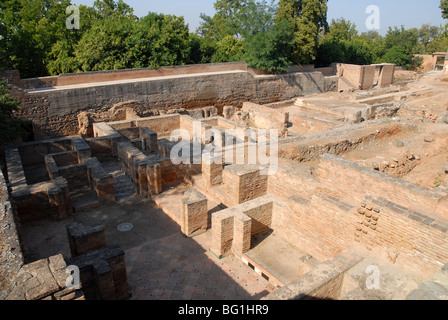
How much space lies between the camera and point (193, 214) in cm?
714

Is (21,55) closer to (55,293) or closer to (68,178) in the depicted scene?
(68,178)

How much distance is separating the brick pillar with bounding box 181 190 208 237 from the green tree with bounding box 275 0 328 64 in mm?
19373

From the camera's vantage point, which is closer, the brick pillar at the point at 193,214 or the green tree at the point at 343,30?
the brick pillar at the point at 193,214

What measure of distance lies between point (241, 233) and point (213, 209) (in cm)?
209

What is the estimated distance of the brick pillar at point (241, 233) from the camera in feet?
20.6

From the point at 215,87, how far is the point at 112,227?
12.9 m

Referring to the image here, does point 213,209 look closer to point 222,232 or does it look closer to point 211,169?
point 211,169

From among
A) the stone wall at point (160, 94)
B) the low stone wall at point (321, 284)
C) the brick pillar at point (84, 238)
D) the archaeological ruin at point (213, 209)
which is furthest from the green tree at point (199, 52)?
the low stone wall at point (321, 284)

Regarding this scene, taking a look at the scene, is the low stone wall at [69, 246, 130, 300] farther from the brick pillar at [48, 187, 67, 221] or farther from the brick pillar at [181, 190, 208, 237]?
the brick pillar at [48, 187, 67, 221]

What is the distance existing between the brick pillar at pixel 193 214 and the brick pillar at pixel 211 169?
1349 millimetres

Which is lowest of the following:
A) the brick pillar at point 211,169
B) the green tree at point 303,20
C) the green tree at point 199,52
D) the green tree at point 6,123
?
the brick pillar at point 211,169

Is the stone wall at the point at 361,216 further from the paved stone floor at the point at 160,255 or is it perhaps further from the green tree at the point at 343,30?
the green tree at the point at 343,30

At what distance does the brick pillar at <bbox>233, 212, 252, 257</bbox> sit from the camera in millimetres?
6285

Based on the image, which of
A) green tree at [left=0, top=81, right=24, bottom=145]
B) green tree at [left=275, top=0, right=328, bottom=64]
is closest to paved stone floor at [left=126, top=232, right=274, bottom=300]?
green tree at [left=0, top=81, right=24, bottom=145]
